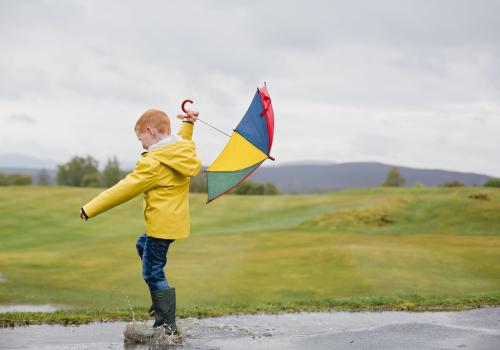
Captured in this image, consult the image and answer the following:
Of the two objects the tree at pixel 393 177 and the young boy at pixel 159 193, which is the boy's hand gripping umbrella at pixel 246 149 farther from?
the tree at pixel 393 177

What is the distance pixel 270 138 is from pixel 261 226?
23.7 meters

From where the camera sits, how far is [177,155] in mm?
6258

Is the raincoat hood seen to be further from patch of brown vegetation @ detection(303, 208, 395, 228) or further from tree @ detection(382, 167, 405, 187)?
tree @ detection(382, 167, 405, 187)

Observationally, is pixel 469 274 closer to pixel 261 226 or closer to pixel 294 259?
pixel 294 259

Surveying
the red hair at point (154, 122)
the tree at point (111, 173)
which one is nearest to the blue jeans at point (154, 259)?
the red hair at point (154, 122)

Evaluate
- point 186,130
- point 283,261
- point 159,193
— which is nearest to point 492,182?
point 283,261

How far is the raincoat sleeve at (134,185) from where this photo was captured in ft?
19.9

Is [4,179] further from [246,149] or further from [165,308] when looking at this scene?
[165,308]

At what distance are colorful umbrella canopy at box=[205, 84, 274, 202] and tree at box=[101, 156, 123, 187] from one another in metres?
98.3

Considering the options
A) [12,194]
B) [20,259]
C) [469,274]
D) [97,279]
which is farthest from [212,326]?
[12,194]

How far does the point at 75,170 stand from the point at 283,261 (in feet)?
338

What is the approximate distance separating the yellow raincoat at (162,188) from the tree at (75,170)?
10600 cm

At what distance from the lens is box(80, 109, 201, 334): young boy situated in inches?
242

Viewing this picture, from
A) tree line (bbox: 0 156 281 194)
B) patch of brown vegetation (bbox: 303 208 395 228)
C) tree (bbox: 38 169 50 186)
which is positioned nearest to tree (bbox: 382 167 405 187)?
tree line (bbox: 0 156 281 194)
